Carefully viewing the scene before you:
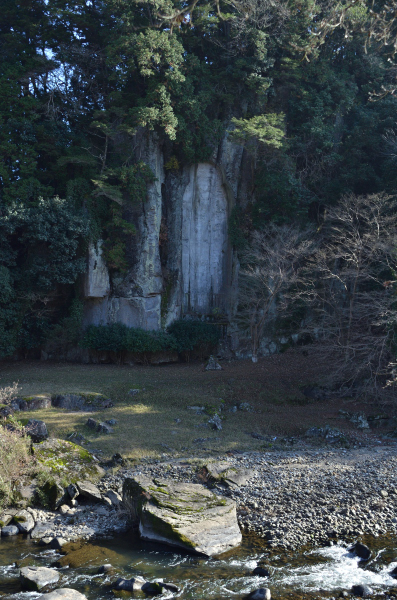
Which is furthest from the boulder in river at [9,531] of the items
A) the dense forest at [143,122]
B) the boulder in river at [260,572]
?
the dense forest at [143,122]

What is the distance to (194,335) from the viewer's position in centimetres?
2367

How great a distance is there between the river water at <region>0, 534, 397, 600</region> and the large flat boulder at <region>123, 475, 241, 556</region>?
0.20m

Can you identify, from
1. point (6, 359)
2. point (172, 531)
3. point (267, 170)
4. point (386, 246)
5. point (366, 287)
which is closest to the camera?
point (172, 531)

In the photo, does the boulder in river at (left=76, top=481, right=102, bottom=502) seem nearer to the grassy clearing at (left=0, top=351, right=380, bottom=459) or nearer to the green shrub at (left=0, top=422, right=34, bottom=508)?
the green shrub at (left=0, top=422, right=34, bottom=508)

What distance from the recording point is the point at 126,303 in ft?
76.6

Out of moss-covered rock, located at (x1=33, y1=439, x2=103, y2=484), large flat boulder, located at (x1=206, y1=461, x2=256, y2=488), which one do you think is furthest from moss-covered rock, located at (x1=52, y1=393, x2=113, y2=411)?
large flat boulder, located at (x1=206, y1=461, x2=256, y2=488)

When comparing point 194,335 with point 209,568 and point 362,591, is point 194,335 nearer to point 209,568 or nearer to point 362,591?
point 209,568

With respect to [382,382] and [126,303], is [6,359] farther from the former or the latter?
[382,382]

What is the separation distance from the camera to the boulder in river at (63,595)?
6691 millimetres

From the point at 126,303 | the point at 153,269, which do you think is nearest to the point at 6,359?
the point at 126,303

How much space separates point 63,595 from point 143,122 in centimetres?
1866

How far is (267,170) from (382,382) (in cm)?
1227

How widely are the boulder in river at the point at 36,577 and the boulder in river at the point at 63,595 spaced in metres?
0.49

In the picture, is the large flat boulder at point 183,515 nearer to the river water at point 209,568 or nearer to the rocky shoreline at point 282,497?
the river water at point 209,568
